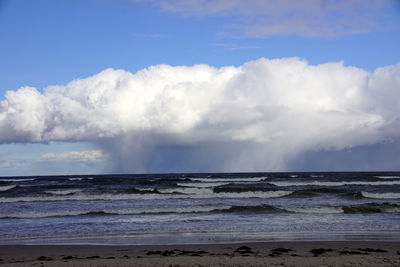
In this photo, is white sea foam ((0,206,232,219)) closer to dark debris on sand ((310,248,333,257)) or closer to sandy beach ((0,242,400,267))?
sandy beach ((0,242,400,267))

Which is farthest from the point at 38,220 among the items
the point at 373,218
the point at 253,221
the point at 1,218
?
the point at 373,218

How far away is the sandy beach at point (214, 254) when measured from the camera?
10.8 m

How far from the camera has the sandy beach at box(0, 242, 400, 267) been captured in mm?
10758

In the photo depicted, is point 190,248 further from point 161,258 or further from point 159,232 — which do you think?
point 159,232

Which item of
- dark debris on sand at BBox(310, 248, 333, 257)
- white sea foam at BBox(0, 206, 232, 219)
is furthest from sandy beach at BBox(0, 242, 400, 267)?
white sea foam at BBox(0, 206, 232, 219)

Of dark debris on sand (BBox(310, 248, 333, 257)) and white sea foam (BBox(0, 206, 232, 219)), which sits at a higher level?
white sea foam (BBox(0, 206, 232, 219))

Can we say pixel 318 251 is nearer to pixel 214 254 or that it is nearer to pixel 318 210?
pixel 214 254

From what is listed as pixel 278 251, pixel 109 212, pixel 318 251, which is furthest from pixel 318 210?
pixel 278 251

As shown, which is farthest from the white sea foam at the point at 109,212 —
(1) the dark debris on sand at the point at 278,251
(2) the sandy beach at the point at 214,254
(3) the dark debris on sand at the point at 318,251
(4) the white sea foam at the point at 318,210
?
(3) the dark debris on sand at the point at 318,251

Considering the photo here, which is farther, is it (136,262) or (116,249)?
(116,249)

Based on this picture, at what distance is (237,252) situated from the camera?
1220 centimetres

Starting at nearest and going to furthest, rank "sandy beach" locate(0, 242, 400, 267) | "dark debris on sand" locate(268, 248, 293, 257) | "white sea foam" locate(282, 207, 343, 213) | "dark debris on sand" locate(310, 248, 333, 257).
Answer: "sandy beach" locate(0, 242, 400, 267) < "dark debris on sand" locate(310, 248, 333, 257) < "dark debris on sand" locate(268, 248, 293, 257) < "white sea foam" locate(282, 207, 343, 213)

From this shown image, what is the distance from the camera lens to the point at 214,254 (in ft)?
39.1

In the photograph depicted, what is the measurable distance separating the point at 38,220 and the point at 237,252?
37.8ft
